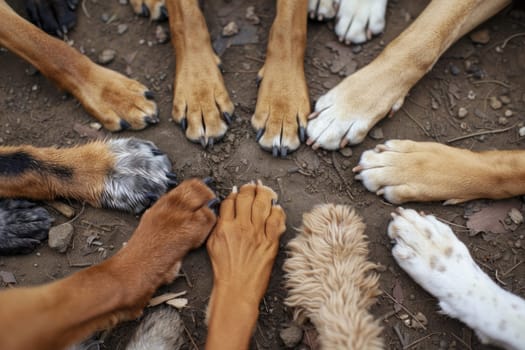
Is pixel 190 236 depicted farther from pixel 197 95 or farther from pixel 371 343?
pixel 371 343

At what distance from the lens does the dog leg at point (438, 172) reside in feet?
8.54

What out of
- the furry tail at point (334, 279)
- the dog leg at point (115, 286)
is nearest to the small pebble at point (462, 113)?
the furry tail at point (334, 279)

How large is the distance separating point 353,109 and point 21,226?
188 centimetres

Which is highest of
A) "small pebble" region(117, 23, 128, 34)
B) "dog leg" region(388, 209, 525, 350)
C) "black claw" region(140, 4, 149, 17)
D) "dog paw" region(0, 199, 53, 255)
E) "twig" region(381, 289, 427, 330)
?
"black claw" region(140, 4, 149, 17)

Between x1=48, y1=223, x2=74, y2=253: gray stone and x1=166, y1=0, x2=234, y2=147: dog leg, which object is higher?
x1=166, y1=0, x2=234, y2=147: dog leg

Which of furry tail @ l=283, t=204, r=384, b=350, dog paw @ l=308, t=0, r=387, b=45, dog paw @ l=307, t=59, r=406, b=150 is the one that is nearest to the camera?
furry tail @ l=283, t=204, r=384, b=350

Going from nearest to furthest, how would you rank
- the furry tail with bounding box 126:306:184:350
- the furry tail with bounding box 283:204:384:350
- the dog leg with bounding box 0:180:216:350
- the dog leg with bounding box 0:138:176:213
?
the dog leg with bounding box 0:180:216:350, the furry tail with bounding box 283:204:384:350, the furry tail with bounding box 126:306:184:350, the dog leg with bounding box 0:138:176:213

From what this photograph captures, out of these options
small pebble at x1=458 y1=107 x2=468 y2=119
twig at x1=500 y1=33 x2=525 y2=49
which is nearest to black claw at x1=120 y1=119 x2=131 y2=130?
small pebble at x1=458 y1=107 x2=468 y2=119

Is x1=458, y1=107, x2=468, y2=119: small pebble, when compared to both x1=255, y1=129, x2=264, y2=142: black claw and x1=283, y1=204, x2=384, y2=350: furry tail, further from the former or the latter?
x1=255, y1=129, x2=264, y2=142: black claw

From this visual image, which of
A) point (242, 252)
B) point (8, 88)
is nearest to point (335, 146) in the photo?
point (242, 252)

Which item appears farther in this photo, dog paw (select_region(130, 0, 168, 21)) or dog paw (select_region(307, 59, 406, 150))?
dog paw (select_region(130, 0, 168, 21))

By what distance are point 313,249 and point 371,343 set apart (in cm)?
52

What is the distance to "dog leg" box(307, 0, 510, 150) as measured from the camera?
8.87 feet

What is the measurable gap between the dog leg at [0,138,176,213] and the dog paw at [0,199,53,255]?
0.07 m
